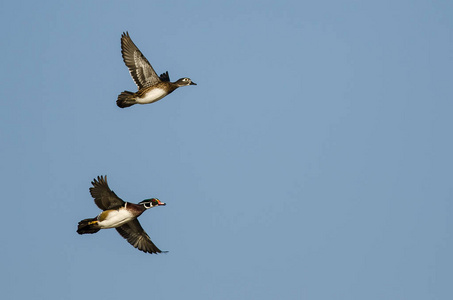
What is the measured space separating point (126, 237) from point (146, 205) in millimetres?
2399

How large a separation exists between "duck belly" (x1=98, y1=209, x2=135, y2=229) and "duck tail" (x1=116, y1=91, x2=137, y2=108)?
4.28 m

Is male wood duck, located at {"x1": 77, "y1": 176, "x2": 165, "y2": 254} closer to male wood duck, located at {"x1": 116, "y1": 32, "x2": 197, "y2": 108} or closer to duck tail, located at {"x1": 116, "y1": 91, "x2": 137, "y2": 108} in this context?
duck tail, located at {"x1": 116, "y1": 91, "x2": 137, "y2": 108}

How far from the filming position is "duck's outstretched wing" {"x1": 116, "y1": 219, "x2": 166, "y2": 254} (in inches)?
1263

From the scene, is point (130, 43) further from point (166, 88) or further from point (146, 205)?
point (146, 205)

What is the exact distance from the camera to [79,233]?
96.4ft

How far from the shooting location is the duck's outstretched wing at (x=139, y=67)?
32844 millimetres

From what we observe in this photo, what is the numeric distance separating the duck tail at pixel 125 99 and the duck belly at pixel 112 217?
4281mm

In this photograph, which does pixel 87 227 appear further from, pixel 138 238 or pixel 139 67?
pixel 139 67

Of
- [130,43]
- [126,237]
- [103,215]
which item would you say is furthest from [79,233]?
[130,43]

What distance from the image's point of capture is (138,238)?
32.2 meters

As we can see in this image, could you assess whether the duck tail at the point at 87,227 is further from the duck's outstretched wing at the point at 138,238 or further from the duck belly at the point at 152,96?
the duck belly at the point at 152,96

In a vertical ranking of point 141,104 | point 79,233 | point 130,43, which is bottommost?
point 79,233

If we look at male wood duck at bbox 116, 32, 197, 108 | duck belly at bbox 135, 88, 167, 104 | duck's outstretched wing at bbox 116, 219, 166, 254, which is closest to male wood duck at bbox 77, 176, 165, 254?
duck's outstretched wing at bbox 116, 219, 166, 254

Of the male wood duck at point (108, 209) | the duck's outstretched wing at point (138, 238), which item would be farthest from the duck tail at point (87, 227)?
the duck's outstretched wing at point (138, 238)
